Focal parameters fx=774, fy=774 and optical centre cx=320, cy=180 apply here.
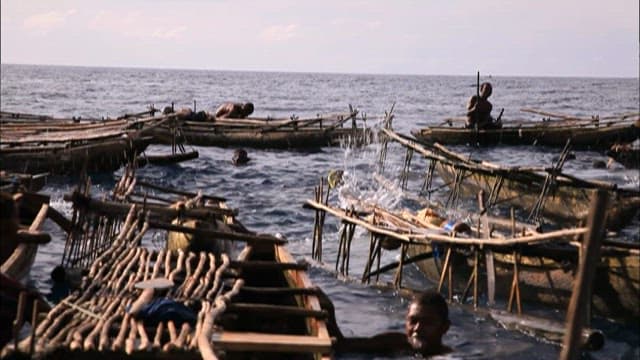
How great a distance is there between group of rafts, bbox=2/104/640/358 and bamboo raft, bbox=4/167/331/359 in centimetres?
2

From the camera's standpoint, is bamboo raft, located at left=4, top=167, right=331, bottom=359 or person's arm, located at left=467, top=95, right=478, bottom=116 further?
person's arm, located at left=467, top=95, right=478, bottom=116

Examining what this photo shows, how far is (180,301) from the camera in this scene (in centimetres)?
767

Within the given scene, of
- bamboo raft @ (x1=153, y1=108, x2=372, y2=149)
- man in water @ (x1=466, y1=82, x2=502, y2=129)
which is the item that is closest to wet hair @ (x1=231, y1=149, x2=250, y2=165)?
bamboo raft @ (x1=153, y1=108, x2=372, y2=149)

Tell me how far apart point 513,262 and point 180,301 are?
6070mm

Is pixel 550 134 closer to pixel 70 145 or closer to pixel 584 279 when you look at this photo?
pixel 70 145

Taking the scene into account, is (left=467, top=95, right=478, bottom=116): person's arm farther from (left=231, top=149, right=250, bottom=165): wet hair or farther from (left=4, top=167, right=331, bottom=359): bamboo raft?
(left=4, top=167, right=331, bottom=359): bamboo raft

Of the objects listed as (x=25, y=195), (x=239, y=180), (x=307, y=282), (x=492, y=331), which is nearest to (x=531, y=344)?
(x=492, y=331)

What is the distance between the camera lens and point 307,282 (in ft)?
29.5

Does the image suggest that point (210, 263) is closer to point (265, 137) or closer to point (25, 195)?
point (25, 195)

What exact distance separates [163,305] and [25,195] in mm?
5228

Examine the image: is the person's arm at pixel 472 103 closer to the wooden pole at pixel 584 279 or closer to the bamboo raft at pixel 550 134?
the bamboo raft at pixel 550 134

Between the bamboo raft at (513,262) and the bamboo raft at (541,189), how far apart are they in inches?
158

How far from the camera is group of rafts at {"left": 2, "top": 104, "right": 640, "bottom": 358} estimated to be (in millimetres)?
6707

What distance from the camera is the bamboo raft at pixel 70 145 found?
2062 centimetres
